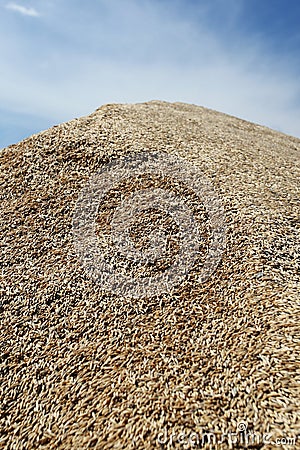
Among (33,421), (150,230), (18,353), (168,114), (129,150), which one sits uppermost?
(168,114)

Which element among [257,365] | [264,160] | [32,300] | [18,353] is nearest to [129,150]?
[264,160]

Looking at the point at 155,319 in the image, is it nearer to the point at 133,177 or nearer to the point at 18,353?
the point at 18,353

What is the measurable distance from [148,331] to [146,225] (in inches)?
64.5

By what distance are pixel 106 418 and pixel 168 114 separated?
262 inches

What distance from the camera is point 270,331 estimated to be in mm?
3727

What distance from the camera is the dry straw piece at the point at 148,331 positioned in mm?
3186
